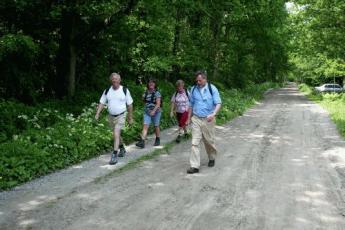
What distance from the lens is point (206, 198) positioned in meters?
7.46

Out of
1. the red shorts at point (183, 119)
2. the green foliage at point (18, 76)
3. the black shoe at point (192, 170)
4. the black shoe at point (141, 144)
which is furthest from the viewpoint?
the green foliage at point (18, 76)

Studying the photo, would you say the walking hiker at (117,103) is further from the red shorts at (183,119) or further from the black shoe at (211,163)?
the red shorts at (183,119)

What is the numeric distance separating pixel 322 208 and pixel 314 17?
30502 millimetres

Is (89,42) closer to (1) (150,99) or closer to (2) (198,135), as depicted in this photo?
(1) (150,99)

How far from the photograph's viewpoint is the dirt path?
6.29 metres

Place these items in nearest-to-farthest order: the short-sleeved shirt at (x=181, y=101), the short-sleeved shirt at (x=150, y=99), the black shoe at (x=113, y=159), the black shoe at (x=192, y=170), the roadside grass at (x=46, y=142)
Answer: the roadside grass at (x=46, y=142) → the black shoe at (x=192, y=170) → the black shoe at (x=113, y=159) → the short-sleeved shirt at (x=150, y=99) → the short-sleeved shirt at (x=181, y=101)

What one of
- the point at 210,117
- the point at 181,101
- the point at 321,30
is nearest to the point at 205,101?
the point at 210,117

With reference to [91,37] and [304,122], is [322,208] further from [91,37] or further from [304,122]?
[91,37]

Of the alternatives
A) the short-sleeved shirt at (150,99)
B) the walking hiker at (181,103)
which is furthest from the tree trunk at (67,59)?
the short-sleeved shirt at (150,99)

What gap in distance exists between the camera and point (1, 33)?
16219 mm

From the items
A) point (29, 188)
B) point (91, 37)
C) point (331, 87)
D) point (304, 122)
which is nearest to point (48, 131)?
point (29, 188)

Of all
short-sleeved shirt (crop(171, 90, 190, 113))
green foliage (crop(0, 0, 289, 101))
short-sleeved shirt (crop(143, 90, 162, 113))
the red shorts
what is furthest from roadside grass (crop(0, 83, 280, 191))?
green foliage (crop(0, 0, 289, 101))

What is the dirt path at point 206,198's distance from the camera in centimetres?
629

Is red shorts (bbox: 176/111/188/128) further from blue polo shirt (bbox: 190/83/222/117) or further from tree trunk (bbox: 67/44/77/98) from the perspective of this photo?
tree trunk (bbox: 67/44/77/98)
